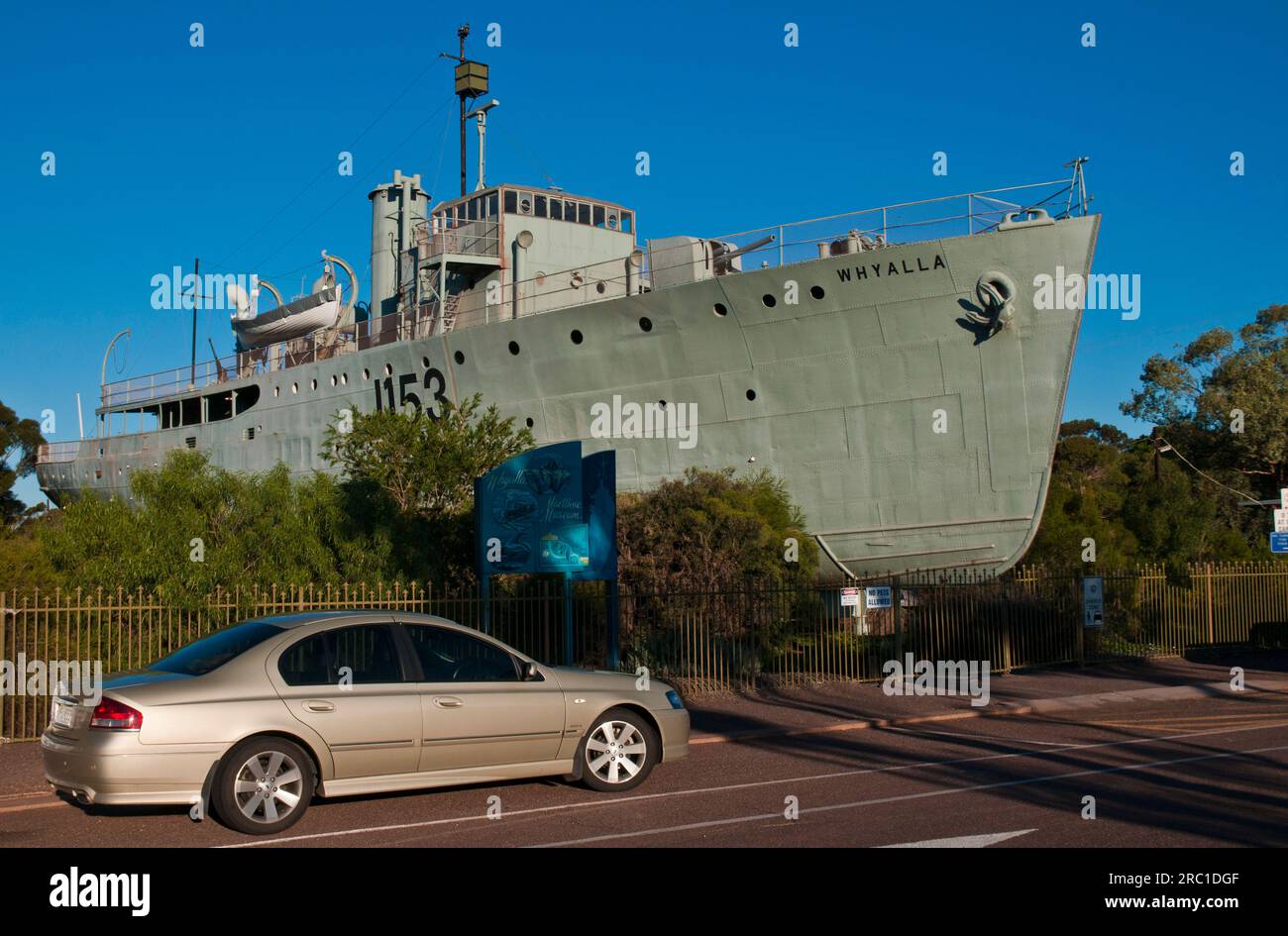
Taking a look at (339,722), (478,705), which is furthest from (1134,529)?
(339,722)

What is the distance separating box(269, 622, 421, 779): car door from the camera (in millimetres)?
7555

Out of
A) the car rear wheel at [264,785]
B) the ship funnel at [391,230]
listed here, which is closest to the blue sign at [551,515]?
the car rear wheel at [264,785]

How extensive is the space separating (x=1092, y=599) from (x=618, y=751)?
12317mm

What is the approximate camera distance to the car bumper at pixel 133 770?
6.88 metres

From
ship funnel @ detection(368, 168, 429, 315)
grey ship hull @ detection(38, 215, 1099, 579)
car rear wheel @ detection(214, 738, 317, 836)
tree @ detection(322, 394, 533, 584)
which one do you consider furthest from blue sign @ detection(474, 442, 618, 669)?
ship funnel @ detection(368, 168, 429, 315)

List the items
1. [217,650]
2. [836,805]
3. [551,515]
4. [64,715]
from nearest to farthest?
[64,715] → [217,650] → [836,805] → [551,515]

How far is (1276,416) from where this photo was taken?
4322 centimetres

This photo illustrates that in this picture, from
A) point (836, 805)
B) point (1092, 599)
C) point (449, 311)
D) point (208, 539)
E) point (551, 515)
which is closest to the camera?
point (836, 805)

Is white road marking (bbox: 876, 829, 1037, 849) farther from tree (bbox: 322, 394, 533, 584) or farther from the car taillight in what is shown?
tree (bbox: 322, 394, 533, 584)

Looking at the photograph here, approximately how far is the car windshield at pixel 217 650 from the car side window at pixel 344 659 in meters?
0.28

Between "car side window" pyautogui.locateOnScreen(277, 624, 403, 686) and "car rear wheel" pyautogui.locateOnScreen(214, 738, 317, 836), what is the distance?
47cm

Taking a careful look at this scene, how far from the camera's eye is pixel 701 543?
1775cm

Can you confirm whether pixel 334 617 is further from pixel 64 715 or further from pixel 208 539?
pixel 208 539

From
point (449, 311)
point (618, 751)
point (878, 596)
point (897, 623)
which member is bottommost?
point (618, 751)
